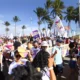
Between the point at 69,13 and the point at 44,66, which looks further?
the point at 69,13

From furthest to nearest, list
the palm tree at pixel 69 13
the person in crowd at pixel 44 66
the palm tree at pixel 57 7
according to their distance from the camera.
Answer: the palm tree at pixel 69 13 → the palm tree at pixel 57 7 → the person in crowd at pixel 44 66

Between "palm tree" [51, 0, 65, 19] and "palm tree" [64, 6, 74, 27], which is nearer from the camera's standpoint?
"palm tree" [51, 0, 65, 19]

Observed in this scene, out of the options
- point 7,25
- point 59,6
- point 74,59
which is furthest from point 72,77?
point 7,25

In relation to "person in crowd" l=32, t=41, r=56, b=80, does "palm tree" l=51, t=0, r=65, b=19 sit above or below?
above

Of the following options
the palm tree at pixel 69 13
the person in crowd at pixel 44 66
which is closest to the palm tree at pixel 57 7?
the palm tree at pixel 69 13

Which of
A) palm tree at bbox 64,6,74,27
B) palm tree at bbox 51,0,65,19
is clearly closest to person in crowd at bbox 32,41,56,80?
palm tree at bbox 51,0,65,19

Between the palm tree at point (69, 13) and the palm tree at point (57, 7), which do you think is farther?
the palm tree at point (69, 13)

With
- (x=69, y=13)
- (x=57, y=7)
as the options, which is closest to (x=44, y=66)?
(x=57, y=7)

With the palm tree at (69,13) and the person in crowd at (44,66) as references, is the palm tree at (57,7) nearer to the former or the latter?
the palm tree at (69,13)

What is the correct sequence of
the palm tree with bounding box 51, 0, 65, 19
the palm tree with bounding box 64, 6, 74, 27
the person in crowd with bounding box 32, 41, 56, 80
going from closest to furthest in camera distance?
1. the person in crowd with bounding box 32, 41, 56, 80
2. the palm tree with bounding box 51, 0, 65, 19
3. the palm tree with bounding box 64, 6, 74, 27

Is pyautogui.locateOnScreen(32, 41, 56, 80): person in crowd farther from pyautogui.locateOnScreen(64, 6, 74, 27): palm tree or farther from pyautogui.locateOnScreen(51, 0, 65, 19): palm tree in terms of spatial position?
pyautogui.locateOnScreen(64, 6, 74, 27): palm tree

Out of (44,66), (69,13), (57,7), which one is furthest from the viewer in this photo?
(69,13)

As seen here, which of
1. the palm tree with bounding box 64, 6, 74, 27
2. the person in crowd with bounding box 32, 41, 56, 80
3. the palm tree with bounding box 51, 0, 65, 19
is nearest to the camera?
the person in crowd with bounding box 32, 41, 56, 80

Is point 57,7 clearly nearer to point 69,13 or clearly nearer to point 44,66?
point 69,13
